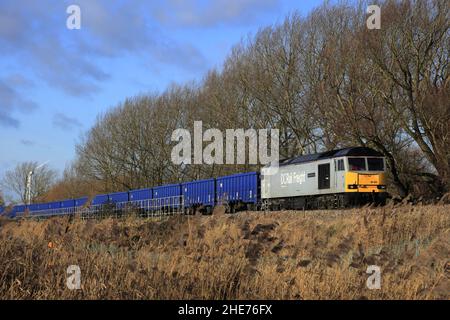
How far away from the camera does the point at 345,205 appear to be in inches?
1044

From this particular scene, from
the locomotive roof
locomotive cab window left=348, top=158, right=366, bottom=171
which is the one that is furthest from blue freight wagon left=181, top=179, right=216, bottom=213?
locomotive cab window left=348, top=158, right=366, bottom=171

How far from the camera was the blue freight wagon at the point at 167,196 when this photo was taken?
4252 centimetres

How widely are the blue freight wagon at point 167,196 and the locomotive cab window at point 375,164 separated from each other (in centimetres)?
1762

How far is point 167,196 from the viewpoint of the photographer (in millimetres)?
44094

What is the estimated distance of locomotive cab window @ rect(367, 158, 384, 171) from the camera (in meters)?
27.6

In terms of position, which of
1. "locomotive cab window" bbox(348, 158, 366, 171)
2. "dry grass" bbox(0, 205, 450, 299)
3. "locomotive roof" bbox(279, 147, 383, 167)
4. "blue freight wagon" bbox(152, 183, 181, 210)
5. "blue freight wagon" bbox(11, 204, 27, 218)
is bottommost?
"dry grass" bbox(0, 205, 450, 299)

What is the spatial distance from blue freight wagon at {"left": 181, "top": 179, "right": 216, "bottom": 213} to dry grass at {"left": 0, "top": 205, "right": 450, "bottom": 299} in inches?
1147

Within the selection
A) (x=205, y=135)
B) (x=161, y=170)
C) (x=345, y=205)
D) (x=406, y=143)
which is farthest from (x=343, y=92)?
(x=161, y=170)

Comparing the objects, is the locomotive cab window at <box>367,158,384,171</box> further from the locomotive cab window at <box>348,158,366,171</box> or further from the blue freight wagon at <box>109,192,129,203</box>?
the blue freight wagon at <box>109,192,129,203</box>

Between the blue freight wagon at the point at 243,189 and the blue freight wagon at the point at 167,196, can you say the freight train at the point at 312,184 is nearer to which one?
the blue freight wagon at the point at 243,189

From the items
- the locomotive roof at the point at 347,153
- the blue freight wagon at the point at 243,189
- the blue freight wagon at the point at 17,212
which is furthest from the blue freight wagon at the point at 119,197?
the blue freight wagon at the point at 17,212

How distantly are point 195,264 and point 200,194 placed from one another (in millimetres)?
33066
